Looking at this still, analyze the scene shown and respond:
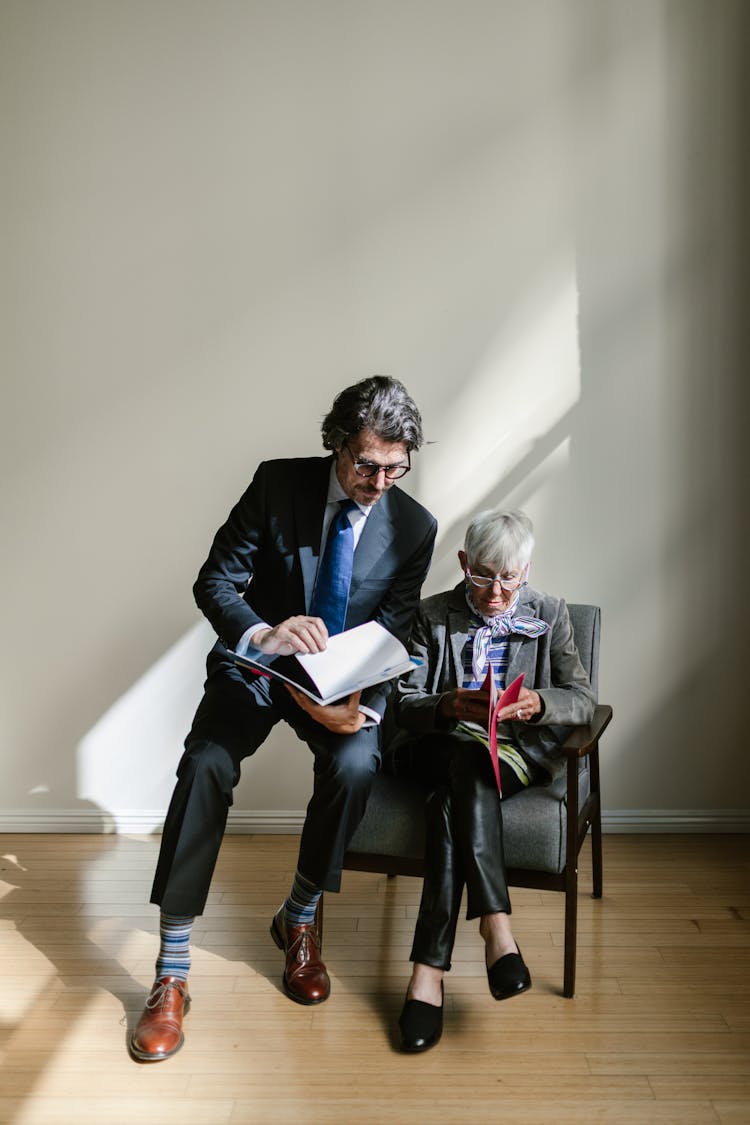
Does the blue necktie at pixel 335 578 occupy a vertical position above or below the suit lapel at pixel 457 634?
above

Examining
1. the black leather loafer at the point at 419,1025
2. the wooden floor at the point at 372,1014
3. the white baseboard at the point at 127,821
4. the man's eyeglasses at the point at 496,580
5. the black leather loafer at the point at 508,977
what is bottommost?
the white baseboard at the point at 127,821

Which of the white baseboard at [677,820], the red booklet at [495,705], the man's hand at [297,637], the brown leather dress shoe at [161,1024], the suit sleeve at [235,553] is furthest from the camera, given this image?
the white baseboard at [677,820]

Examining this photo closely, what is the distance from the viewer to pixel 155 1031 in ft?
7.04

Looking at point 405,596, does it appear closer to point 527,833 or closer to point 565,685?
point 565,685

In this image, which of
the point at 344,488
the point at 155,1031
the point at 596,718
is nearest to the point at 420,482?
the point at 344,488

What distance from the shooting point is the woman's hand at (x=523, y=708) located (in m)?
2.35

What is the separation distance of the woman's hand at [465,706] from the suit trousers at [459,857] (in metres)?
0.11

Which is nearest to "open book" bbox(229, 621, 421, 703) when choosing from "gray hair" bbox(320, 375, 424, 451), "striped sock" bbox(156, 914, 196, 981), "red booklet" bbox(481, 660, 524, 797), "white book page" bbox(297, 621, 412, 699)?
"white book page" bbox(297, 621, 412, 699)

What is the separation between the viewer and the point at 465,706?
2.40 m

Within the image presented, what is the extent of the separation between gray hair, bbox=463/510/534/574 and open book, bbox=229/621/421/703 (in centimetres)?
31

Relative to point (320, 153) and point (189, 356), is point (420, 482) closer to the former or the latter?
point (189, 356)

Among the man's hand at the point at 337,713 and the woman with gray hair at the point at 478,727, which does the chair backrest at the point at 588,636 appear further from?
the man's hand at the point at 337,713

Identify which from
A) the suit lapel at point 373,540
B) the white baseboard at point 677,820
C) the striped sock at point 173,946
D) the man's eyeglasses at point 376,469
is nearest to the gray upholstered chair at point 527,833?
the striped sock at point 173,946

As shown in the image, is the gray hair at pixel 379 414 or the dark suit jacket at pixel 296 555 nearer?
the gray hair at pixel 379 414
